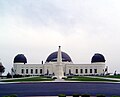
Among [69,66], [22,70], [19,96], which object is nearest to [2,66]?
[22,70]

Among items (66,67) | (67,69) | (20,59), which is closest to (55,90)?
(66,67)

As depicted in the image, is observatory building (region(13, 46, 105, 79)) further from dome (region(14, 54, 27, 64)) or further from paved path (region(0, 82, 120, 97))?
paved path (region(0, 82, 120, 97))

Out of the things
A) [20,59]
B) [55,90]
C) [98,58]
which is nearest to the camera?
[55,90]

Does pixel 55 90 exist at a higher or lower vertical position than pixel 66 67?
lower

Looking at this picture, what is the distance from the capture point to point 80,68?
116m

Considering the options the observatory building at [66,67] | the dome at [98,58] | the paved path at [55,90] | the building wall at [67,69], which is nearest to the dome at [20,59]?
the observatory building at [66,67]

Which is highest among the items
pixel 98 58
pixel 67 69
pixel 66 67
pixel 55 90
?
pixel 98 58

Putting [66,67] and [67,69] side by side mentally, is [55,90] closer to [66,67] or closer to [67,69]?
[66,67]

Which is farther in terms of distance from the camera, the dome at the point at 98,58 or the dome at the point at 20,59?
the dome at the point at 20,59

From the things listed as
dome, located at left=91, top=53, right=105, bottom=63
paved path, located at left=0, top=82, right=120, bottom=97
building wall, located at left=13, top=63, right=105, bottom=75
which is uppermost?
dome, located at left=91, top=53, right=105, bottom=63

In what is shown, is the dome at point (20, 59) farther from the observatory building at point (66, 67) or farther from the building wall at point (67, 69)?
the building wall at point (67, 69)

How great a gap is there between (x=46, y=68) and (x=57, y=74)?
154 feet

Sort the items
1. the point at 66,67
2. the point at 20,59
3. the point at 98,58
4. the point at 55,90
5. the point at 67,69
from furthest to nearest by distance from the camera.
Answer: the point at 20,59, the point at 98,58, the point at 67,69, the point at 66,67, the point at 55,90

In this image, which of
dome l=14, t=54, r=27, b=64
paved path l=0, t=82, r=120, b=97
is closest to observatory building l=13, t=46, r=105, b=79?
dome l=14, t=54, r=27, b=64
